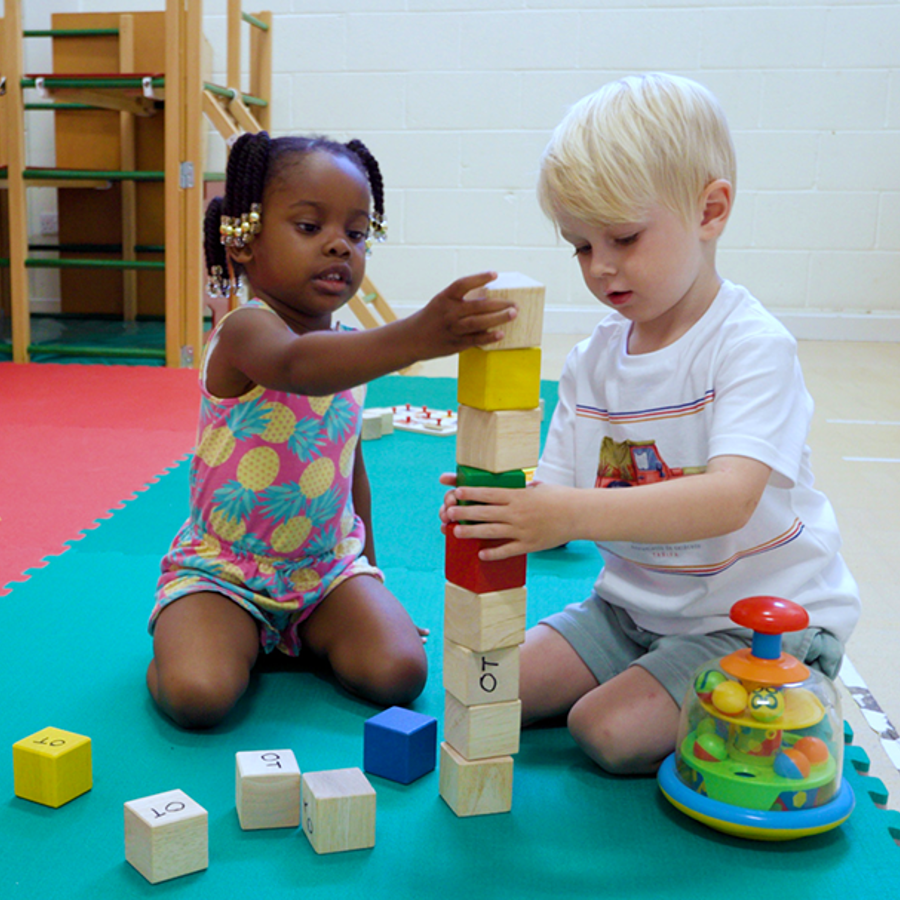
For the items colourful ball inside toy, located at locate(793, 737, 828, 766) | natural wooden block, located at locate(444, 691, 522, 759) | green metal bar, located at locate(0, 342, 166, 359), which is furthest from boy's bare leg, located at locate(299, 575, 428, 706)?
green metal bar, located at locate(0, 342, 166, 359)

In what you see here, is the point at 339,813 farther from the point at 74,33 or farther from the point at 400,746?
the point at 74,33

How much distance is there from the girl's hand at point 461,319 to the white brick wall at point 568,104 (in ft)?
11.5

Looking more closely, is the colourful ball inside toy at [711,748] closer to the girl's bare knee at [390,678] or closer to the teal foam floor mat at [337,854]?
the teal foam floor mat at [337,854]

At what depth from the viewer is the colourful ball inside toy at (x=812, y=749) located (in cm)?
89

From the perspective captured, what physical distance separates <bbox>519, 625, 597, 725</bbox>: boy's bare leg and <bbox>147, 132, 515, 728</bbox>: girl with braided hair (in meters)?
0.13

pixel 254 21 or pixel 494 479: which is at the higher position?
pixel 254 21

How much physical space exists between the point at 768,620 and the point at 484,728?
0.26 metres

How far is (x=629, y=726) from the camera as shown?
0.98m

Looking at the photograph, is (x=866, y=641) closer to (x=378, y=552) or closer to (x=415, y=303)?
(x=378, y=552)

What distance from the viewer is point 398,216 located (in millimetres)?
4406

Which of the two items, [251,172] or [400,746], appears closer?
[400,746]

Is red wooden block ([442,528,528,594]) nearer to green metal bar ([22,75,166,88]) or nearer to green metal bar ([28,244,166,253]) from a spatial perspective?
green metal bar ([22,75,166,88])

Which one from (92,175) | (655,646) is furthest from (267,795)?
(92,175)

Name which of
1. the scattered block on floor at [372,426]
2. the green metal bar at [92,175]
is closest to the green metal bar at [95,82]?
the green metal bar at [92,175]
